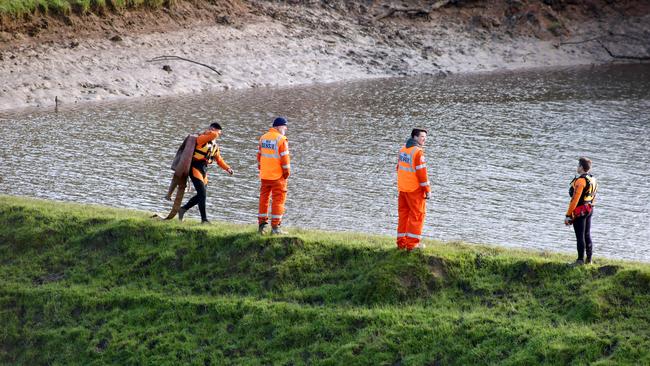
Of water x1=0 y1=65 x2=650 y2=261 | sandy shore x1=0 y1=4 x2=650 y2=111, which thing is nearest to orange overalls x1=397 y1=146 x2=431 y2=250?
water x1=0 y1=65 x2=650 y2=261

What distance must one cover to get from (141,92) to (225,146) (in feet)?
32.8

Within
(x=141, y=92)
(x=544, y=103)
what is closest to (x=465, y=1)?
(x=544, y=103)

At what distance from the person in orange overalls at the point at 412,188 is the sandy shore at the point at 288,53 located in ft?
74.6

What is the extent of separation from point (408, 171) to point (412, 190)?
0.27 metres

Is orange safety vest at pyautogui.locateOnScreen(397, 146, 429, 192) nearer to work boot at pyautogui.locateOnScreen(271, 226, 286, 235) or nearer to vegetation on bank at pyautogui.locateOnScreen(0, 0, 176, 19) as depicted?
work boot at pyautogui.locateOnScreen(271, 226, 286, 235)

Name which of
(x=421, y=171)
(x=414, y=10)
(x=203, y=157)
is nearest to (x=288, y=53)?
(x=414, y=10)

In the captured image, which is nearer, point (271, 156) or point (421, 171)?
point (421, 171)

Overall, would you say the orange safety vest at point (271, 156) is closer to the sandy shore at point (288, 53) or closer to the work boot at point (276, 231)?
the work boot at point (276, 231)

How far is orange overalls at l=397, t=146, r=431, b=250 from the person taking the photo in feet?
42.4

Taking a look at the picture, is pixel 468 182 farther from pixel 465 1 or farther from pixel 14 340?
pixel 465 1

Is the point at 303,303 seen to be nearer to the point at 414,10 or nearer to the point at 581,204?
the point at 581,204

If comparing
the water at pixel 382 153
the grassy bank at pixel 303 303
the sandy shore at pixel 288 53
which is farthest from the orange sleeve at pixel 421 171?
the sandy shore at pixel 288 53

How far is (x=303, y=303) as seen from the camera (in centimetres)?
Result: 1280

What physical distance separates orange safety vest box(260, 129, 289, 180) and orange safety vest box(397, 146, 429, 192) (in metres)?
2.00
